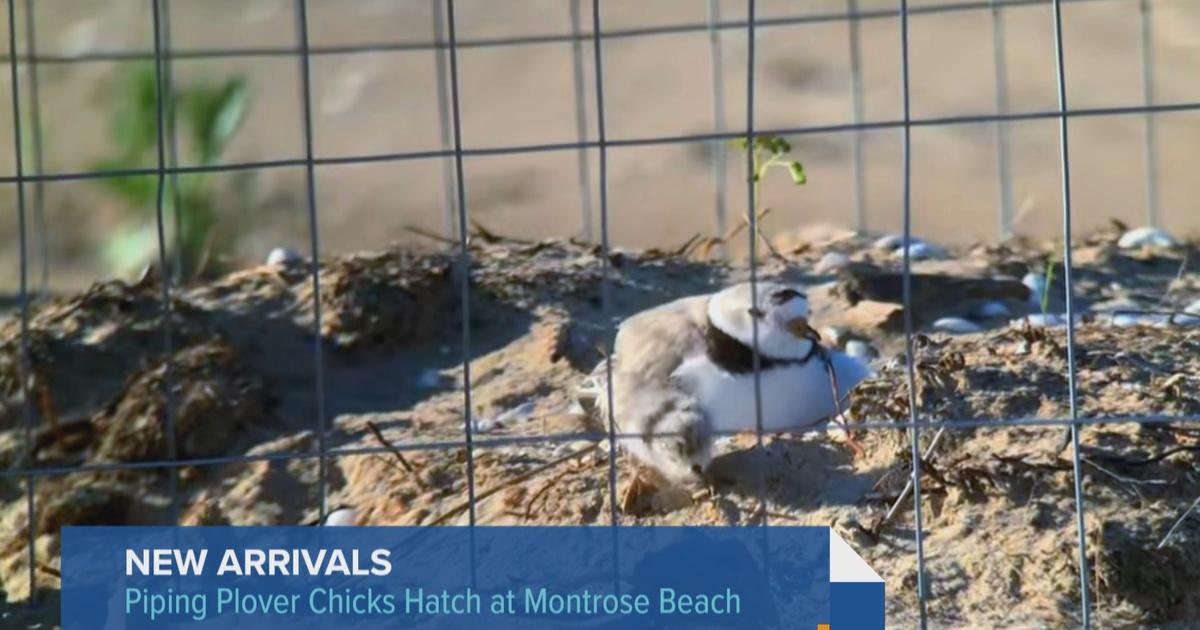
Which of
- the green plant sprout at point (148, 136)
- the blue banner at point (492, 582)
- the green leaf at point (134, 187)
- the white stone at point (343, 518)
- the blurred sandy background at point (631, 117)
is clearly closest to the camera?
the blue banner at point (492, 582)

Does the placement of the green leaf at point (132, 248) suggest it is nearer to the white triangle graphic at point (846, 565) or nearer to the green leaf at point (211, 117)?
the green leaf at point (211, 117)

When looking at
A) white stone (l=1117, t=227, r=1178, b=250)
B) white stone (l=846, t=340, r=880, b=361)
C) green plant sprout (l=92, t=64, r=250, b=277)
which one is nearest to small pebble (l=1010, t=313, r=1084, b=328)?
white stone (l=846, t=340, r=880, b=361)

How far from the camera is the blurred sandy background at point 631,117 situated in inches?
382

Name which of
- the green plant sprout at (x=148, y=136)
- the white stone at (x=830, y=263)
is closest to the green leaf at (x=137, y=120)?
the green plant sprout at (x=148, y=136)

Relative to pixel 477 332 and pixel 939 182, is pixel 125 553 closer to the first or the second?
pixel 477 332

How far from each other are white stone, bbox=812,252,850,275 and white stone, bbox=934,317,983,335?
1.51ft

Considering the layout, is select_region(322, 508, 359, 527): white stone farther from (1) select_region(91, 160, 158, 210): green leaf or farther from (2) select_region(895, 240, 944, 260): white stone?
(1) select_region(91, 160, 158, 210): green leaf

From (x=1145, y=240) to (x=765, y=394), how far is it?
1.78 metres

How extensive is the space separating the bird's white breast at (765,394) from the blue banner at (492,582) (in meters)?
0.31

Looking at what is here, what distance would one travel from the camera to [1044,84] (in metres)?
10.9

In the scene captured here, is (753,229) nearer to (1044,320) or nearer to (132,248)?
(1044,320)

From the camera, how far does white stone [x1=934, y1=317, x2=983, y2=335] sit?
5309 mm

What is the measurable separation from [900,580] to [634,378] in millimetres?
779

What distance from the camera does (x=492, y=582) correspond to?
4422 mm
